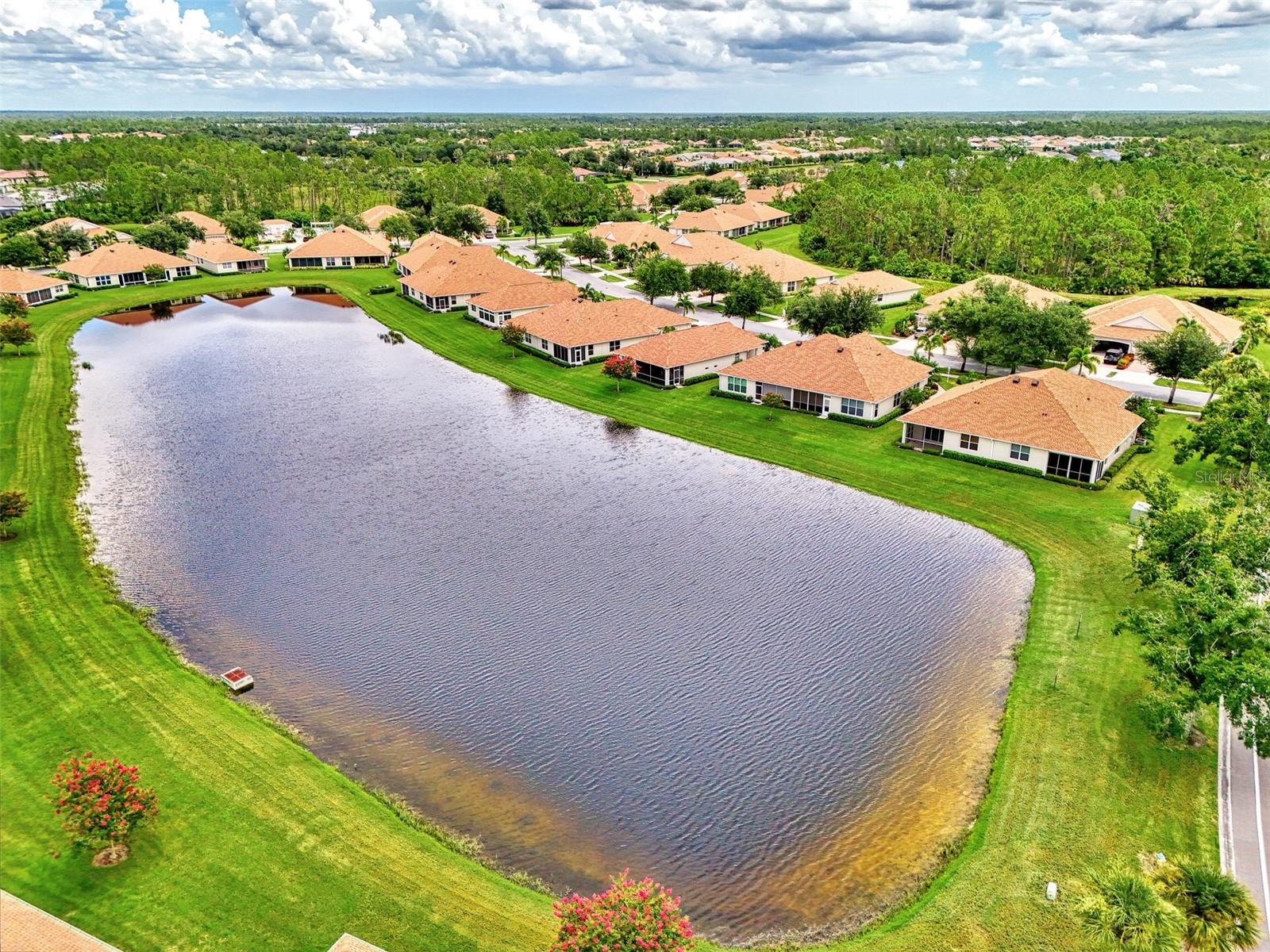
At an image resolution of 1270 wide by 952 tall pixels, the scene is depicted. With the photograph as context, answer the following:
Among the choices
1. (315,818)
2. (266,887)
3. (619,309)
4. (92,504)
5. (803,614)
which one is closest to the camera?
(266,887)

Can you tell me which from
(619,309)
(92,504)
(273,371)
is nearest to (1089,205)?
(619,309)

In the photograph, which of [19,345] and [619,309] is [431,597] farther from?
[19,345]

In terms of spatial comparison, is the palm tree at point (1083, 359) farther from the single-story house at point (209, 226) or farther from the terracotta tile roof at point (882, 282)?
the single-story house at point (209, 226)

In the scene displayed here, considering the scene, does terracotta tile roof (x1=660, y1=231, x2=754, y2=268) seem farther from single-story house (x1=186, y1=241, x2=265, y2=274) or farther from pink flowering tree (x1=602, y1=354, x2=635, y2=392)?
single-story house (x1=186, y1=241, x2=265, y2=274)

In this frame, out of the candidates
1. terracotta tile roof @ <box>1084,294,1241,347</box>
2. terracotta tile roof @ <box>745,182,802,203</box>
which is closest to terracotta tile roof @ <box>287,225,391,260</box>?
terracotta tile roof @ <box>745,182,802,203</box>

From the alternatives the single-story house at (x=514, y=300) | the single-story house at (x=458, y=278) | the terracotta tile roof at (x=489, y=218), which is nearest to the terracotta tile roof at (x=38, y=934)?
the single-story house at (x=514, y=300)

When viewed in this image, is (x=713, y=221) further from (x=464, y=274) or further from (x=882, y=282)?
(x=464, y=274)
